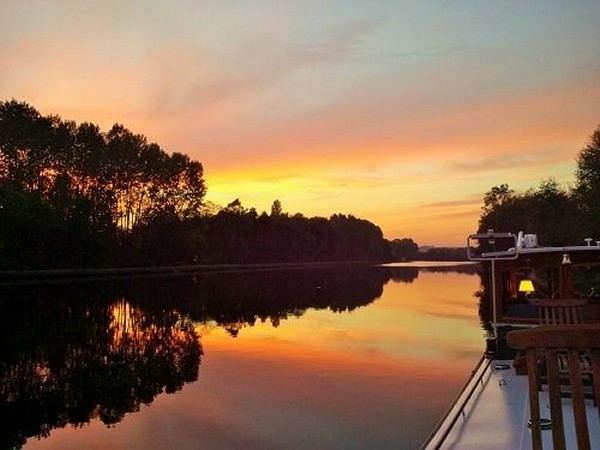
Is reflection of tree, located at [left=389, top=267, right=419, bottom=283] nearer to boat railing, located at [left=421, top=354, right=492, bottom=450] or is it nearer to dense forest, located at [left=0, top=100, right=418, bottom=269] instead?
dense forest, located at [left=0, top=100, right=418, bottom=269]

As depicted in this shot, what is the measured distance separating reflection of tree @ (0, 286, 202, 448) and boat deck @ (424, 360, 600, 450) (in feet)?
25.4

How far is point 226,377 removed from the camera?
17.3 m

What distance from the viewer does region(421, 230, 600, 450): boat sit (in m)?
2.76

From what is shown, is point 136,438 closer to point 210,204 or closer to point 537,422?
point 537,422

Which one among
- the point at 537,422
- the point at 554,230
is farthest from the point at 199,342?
the point at 554,230

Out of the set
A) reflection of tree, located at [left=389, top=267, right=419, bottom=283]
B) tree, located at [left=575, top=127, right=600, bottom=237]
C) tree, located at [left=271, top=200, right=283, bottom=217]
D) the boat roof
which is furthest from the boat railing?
tree, located at [left=271, top=200, right=283, bottom=217]

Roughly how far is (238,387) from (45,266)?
187 ft

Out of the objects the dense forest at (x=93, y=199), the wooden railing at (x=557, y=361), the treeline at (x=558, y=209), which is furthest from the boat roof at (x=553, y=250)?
the dense forest at (x=93, y=199)

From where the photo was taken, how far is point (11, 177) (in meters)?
62.7

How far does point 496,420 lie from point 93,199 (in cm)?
7132

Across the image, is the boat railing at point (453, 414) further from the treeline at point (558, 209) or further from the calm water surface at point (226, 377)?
the treeline at point (558, 209)

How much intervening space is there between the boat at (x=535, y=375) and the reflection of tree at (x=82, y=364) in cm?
793

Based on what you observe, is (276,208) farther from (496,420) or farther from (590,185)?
(496,420)

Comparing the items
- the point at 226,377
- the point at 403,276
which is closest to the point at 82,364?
the point at 226,377
